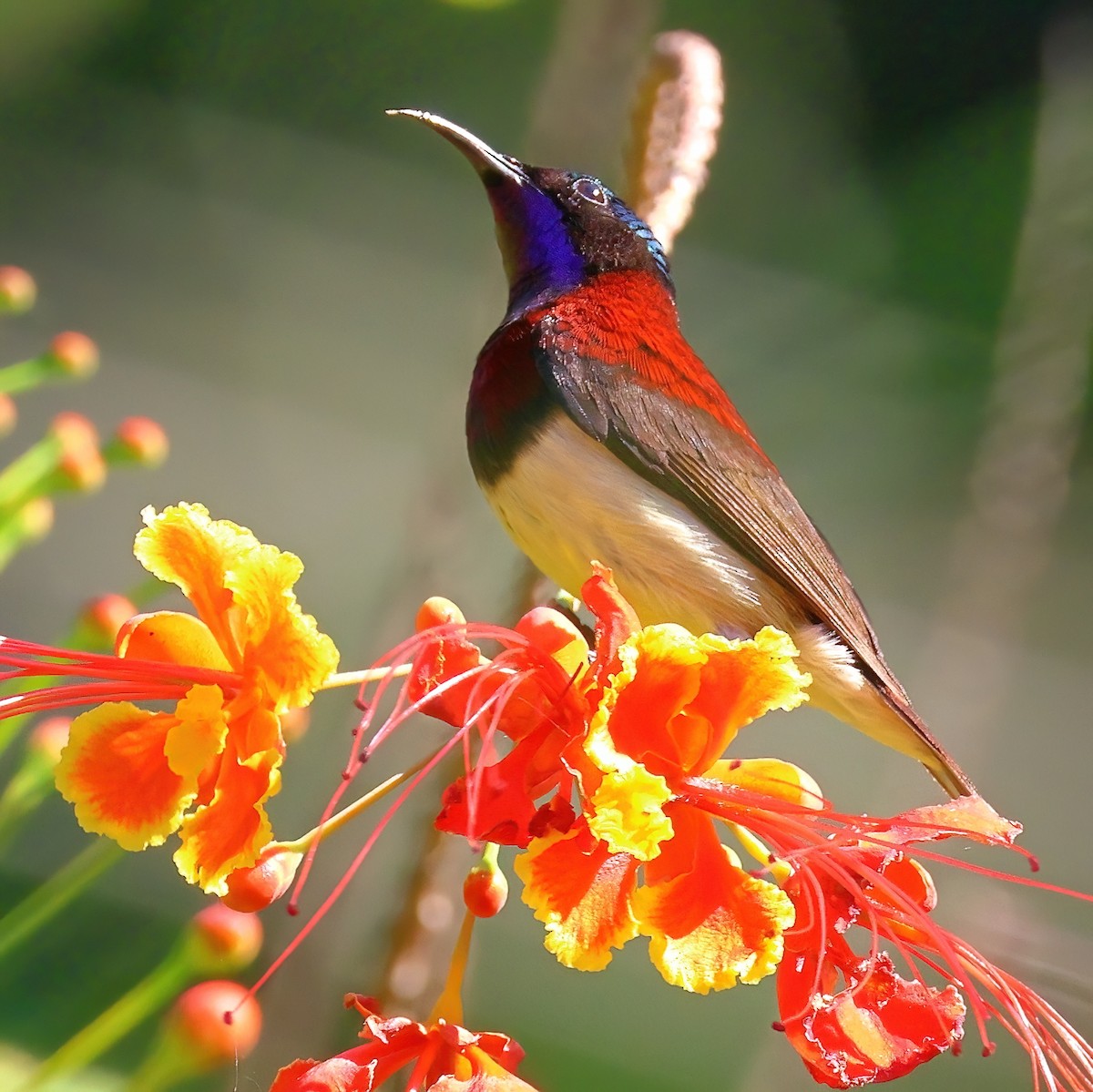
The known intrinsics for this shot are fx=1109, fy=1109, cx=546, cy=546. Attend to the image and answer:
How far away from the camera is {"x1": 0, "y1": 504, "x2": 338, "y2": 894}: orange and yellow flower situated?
30 centimetres

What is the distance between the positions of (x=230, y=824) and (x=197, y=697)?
36 mm

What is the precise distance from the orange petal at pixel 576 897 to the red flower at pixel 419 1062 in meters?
0.04

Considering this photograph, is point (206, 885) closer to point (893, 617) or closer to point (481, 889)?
point (481, 889)

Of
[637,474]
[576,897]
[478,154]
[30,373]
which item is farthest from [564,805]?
[30,373]

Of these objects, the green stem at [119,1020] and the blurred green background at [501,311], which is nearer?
the green stem at [119,1020]

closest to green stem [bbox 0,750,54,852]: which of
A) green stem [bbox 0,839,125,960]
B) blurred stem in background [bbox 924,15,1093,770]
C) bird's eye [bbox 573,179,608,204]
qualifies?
green stem [bbox 0,839,125,960]

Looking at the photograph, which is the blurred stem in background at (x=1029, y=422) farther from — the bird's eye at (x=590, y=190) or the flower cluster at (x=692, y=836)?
the flower cluster at (x=692, y=836)

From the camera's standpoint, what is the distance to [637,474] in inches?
20.4

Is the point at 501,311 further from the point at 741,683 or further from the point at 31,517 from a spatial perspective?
the point at 741,683

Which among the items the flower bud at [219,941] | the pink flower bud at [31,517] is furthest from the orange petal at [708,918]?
the pink flower bud at [31,517]

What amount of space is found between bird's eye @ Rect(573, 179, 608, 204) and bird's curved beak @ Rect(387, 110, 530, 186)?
0.03m

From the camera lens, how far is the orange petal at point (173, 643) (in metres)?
0.34

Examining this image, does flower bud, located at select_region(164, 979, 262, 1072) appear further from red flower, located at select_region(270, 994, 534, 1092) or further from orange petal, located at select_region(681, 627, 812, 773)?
orange petal, located at select_region(681, 627, 812, 773)

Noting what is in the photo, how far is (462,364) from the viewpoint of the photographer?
1.14m
